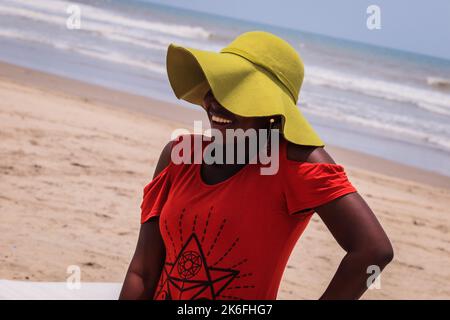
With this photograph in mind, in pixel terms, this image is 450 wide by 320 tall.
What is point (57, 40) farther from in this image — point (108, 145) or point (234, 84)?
point (234, 84)

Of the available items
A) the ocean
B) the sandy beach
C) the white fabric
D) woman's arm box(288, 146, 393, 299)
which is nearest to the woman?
woman's arm box(288, 146, 393, 299)

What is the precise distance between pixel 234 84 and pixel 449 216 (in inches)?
253

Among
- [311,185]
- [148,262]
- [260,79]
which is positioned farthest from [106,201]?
[311,185]

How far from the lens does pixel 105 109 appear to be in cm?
996

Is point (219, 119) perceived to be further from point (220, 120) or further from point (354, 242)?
point (354, 242)

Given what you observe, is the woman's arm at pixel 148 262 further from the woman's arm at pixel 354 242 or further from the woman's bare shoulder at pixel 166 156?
the woman's arm at pixel 354 242

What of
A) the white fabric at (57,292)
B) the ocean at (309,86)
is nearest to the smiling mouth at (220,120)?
the white fabric at (57,292)

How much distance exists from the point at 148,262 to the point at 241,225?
0.40 meters

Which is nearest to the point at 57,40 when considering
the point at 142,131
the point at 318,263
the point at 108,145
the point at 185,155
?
the point at 142,131

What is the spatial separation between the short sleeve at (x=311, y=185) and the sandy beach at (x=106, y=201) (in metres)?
2.81

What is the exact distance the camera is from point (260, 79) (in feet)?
6.26

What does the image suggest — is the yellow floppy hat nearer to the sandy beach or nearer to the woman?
the woman

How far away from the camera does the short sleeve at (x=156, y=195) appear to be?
2084 millimetres

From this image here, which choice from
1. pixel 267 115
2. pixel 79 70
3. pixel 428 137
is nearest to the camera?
pixel 267 115
